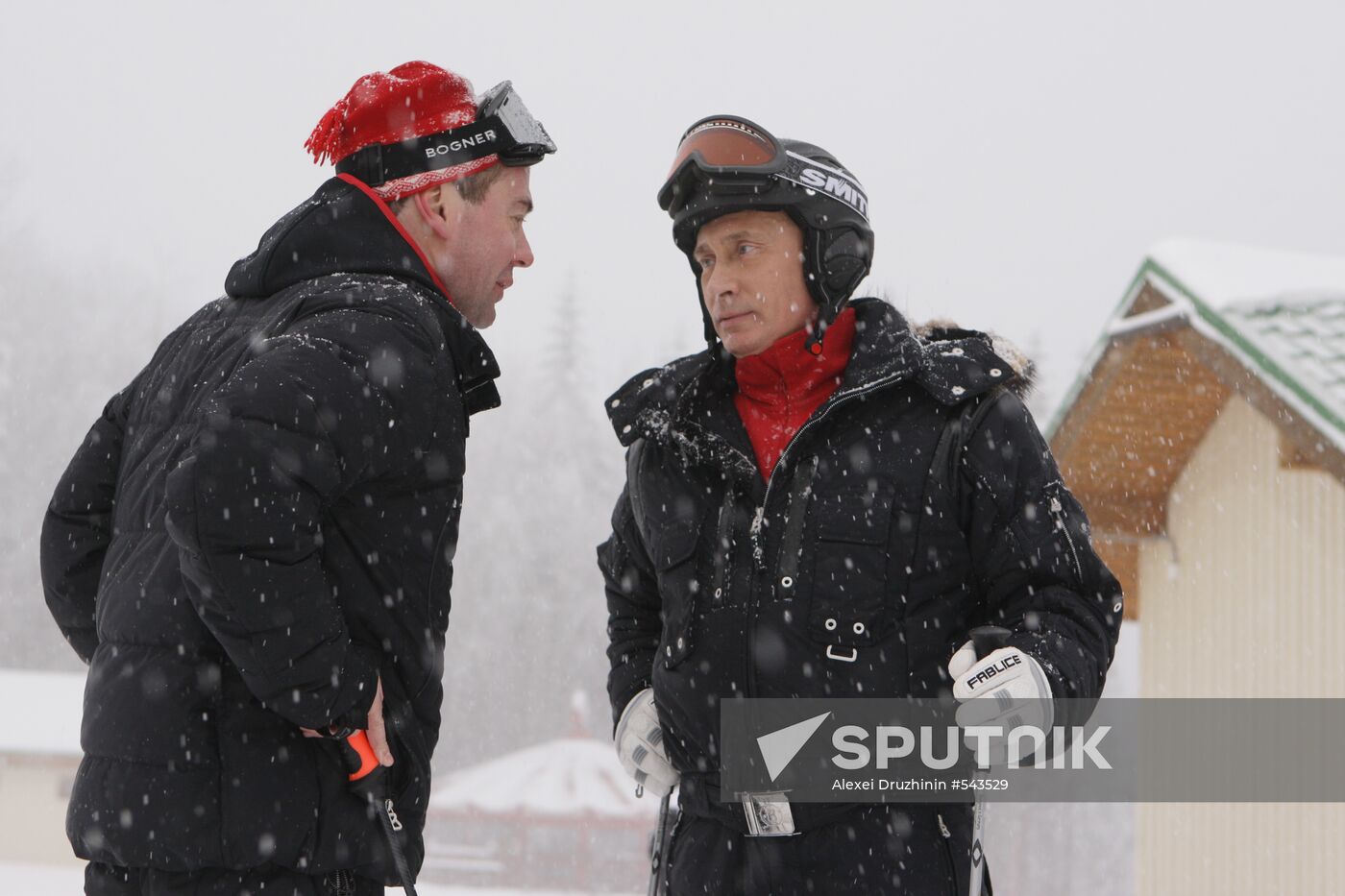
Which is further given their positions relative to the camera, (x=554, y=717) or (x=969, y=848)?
(x=554, y=717)

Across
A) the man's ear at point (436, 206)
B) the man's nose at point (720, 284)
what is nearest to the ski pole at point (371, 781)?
the man's ear at point (436, 206)

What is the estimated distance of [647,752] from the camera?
3.62 metres

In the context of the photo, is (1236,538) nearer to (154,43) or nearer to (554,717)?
(554,717)

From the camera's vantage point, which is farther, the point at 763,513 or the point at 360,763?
the point at 763,513

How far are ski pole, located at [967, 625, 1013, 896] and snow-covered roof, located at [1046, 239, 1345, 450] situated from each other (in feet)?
16.3

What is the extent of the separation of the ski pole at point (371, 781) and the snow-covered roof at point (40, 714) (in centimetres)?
2402

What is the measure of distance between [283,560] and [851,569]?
1372 mm

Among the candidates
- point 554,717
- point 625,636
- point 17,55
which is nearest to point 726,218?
point 625,636

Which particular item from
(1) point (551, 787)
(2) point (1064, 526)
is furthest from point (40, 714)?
(2) point (1064, 526)

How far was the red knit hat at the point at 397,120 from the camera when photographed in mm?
3197

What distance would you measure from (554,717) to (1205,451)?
45.2 meters

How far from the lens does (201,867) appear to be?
2.47 metres

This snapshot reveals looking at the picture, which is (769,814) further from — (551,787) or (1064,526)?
(551,787)

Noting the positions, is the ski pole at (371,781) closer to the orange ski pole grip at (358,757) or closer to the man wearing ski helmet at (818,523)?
the orange ski pole grip at (358,757)
